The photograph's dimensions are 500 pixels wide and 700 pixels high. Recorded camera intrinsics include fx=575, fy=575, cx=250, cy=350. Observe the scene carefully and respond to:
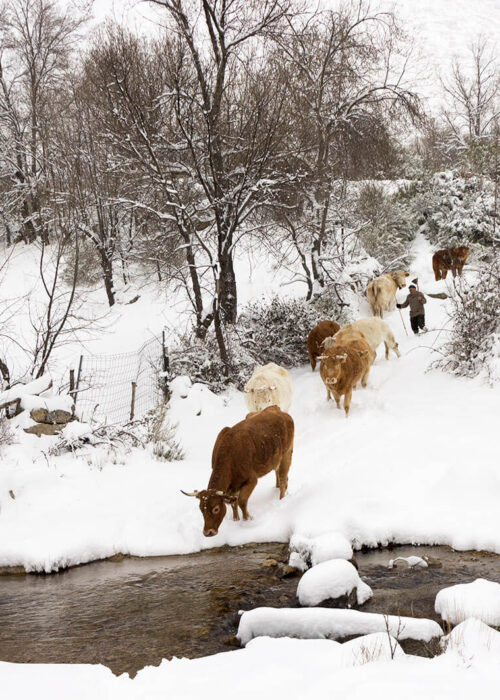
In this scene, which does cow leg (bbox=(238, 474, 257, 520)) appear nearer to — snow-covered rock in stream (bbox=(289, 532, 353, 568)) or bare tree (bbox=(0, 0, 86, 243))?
snow-covered rock in stream (bbox=(289, 532, 353, 568))

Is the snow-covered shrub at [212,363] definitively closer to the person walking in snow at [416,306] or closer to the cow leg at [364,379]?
the cow leg at [364,379]

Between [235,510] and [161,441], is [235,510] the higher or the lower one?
the lower one

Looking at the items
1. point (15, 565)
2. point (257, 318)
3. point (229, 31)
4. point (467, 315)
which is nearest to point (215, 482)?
point (15, 565)

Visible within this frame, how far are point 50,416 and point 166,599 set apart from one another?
16.3 feet

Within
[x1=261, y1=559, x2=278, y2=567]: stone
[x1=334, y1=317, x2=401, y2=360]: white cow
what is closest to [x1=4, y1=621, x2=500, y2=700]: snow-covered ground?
[x1=261, y1=559, x2=278, y2=567]: stone

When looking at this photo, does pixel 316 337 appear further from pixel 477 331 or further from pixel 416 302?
pixel 477 331

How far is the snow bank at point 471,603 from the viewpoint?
4.23 m

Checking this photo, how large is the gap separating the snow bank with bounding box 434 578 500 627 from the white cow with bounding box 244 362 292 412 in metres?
5.29

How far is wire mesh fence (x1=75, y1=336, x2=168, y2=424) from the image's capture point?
1209cm

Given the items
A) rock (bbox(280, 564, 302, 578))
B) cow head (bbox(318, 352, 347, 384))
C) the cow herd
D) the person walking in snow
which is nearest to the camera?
rock (bbox(280, 564, 302, 578))

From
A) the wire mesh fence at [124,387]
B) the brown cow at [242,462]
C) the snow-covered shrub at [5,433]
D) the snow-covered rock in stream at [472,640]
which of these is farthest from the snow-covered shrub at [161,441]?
the snow-covered rock in stream at [472,640]

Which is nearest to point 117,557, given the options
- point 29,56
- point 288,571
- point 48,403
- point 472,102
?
point 288,571

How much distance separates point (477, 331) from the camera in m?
10.3

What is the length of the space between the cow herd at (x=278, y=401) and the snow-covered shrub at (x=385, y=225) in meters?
3.20
